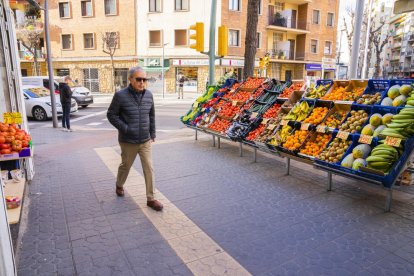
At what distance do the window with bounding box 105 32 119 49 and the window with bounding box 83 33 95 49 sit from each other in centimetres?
268

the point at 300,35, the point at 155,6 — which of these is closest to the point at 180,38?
the point at 155,6

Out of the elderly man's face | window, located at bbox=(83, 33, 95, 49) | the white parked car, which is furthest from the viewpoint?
window, located at bbox=(83, 33, 95, 49)

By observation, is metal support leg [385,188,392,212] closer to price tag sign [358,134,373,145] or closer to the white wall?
price tag sign [358,134,373,145]

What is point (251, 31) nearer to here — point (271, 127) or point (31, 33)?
point (271, 127)

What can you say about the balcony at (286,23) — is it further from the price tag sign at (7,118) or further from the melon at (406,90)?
the price tag sign at (7,118)

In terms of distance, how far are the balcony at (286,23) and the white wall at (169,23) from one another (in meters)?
7.23

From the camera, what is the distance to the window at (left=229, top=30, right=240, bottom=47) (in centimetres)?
2930

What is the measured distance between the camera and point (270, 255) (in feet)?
10.8

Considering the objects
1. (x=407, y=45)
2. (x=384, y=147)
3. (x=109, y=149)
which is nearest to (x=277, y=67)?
(x=109, y=149)

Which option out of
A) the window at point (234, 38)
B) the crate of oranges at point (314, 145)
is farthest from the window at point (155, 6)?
the crate of oranges at point (314, 145)

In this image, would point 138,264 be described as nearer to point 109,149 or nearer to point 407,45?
point 109,149

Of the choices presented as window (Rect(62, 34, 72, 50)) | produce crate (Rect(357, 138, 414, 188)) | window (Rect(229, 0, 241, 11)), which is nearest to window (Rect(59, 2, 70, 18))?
window (Rect(62, 34, 72, 50))

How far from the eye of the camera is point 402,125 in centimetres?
416

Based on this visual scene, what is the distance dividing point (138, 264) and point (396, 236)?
9.78 feet
